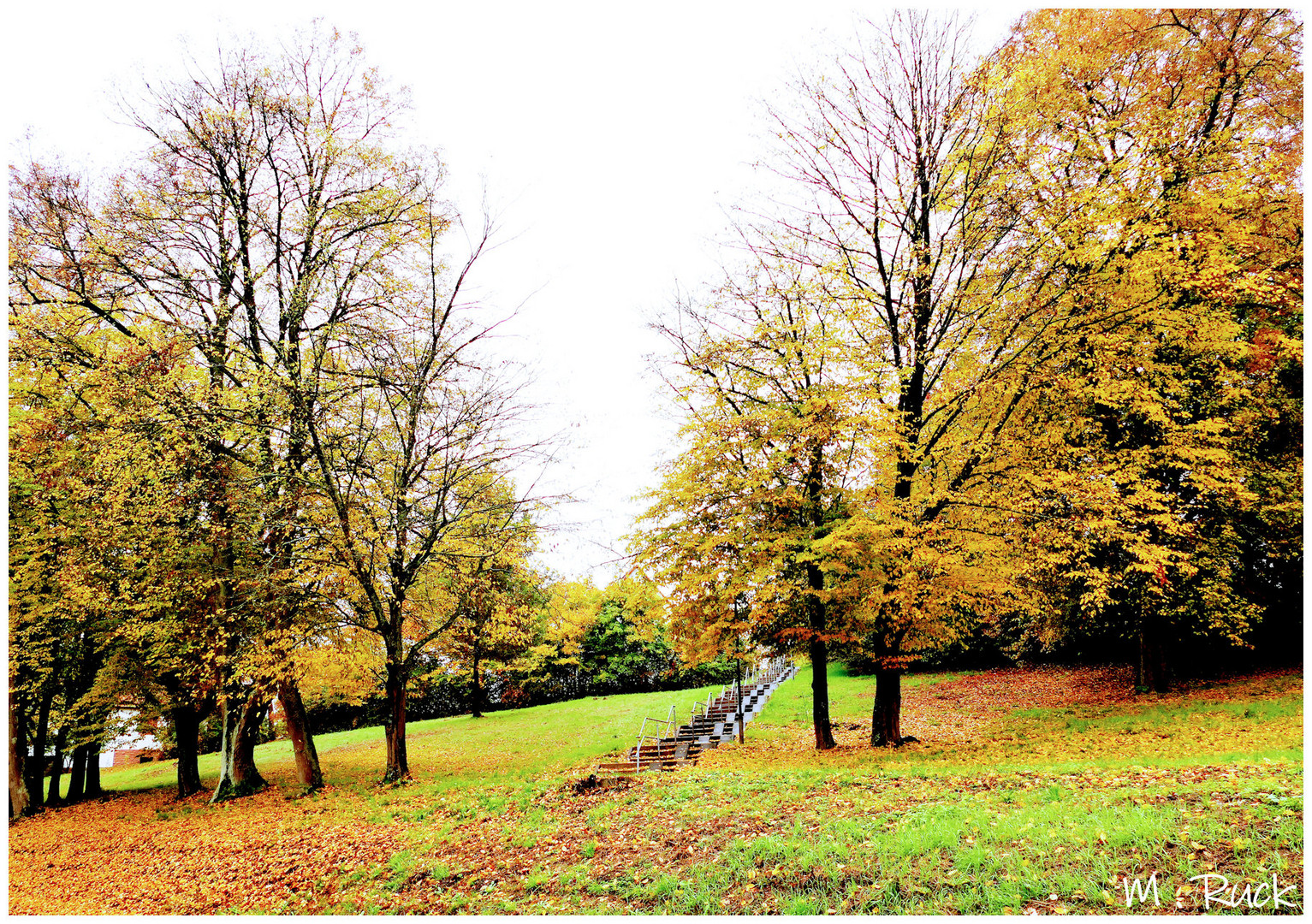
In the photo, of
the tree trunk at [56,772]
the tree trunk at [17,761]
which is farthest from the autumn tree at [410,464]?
the tree trunk at [56,772]

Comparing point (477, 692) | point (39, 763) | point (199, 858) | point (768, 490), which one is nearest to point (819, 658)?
point (768, 490)

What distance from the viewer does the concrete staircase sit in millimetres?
13219

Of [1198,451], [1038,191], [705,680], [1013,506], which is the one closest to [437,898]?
[1013,506]

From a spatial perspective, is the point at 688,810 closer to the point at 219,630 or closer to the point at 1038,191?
the point at 219,630

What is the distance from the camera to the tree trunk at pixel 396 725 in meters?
11.9

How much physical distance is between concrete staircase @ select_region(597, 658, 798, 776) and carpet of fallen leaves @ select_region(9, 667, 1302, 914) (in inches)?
73.8

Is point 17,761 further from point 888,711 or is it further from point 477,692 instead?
point 888,711

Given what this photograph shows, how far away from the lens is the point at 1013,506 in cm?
1016

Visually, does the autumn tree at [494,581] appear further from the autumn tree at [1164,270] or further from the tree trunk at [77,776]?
the tree trunk at [77,776]

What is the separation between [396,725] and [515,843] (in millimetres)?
6391

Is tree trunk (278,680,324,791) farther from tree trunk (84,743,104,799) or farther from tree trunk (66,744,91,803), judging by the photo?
tree trunk (84,743,104,799)

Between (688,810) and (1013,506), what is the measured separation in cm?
713

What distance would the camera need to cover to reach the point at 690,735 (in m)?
16.5

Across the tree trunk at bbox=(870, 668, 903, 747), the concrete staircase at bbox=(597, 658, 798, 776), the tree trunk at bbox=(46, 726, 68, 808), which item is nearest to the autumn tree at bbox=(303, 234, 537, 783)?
the concrete staircase at bbox=(597, 658, 798, 776)
